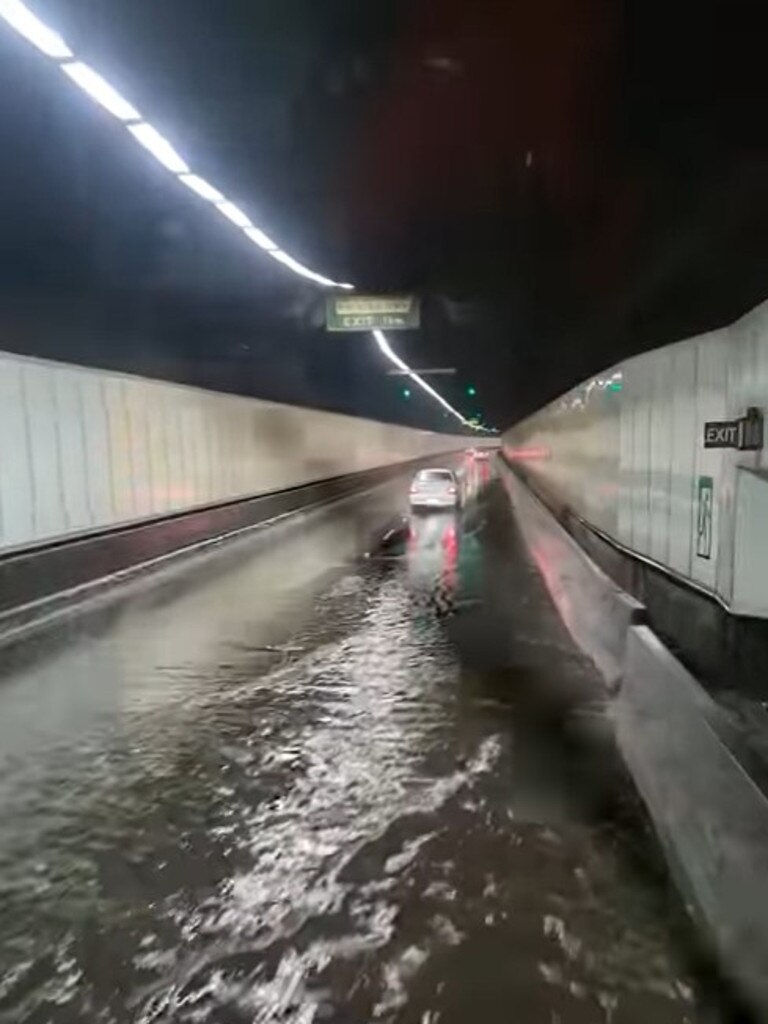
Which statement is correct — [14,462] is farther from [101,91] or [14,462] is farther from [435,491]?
[435,491]

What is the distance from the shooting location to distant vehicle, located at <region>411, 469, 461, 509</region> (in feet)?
101

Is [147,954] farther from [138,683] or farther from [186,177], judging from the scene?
[186,177]

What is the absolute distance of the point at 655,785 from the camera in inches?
204

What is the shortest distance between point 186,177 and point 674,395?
734 cm

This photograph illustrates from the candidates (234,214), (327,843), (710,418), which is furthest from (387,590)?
(327,843)

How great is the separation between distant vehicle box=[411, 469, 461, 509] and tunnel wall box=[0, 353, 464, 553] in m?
6.63

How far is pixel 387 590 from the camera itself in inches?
550

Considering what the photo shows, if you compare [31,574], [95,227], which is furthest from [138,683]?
[95,227]

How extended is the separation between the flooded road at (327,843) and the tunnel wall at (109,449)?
315 centimetres

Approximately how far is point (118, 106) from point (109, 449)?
30.5 ft

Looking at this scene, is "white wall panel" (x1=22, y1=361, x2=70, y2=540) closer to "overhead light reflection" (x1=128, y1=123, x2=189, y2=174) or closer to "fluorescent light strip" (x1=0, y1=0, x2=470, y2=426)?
"fluorescent light strip" (x1=0, y1=0, x2=470, y2=426)

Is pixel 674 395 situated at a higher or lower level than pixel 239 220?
lower

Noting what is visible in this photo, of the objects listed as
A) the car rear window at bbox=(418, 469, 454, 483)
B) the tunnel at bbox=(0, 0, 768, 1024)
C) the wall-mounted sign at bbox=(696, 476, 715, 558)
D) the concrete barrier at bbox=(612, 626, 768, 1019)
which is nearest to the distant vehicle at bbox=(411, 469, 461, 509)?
the car rear window at bbox=(418, 469, 454, 483)

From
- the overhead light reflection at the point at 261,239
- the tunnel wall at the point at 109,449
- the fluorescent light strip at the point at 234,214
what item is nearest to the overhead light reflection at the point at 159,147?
the fluorescent light strip at the point at 234,214
